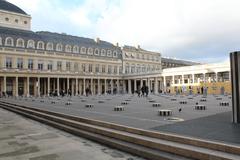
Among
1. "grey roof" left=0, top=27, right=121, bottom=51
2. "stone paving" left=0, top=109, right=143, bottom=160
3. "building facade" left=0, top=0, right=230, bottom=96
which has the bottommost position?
"stone paving" left=0, top=109, right=143, bottom=160

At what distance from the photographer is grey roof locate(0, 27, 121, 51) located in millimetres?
59109

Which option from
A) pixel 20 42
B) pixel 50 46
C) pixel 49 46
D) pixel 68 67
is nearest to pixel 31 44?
pixel 20 42

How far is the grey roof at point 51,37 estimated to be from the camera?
5911 centimetres

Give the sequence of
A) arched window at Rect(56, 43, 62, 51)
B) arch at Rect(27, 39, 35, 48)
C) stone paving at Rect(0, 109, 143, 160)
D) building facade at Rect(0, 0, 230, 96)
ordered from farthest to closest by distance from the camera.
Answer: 1. arched window at Rect(56, 43, 62, 51)
2. arch at Rect(27, 39, 35, 48)
3. building facade at Rect(0, 0, 230, 96)
4. stone paving at Rect(0, 109, 143, 160)

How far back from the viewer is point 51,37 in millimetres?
67875

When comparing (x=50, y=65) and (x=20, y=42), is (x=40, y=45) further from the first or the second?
(x=50, y=65)

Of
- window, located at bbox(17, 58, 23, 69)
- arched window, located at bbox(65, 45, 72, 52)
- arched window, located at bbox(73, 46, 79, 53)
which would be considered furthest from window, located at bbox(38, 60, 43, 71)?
arched window, located at bbox(73, 46, 79, 53)

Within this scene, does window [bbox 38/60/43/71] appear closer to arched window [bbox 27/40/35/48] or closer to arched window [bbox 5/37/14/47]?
arched window [bbox 27/40/35/48]

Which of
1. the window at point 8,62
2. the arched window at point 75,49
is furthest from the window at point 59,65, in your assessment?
the window at point 8,62

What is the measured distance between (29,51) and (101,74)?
2364 cm

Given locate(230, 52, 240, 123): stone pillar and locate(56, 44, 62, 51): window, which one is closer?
locate(230, 52, 240, 123): stone pillar

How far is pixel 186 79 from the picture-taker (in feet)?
203

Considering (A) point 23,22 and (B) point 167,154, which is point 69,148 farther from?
(A) point 23,22

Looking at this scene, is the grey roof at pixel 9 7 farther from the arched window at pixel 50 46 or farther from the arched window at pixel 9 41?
the arched window at pixel 50 46
